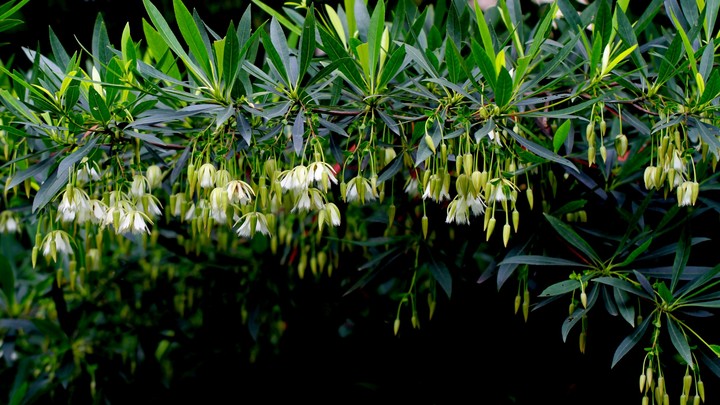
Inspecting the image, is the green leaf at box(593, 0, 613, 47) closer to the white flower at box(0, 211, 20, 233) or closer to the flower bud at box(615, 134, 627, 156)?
the flower bud at box(615, 134, 627, 156)

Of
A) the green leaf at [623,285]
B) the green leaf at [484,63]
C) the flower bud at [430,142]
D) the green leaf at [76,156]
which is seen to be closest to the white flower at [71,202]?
the green leaf at [76,156]

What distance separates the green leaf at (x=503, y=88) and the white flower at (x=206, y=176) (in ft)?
1.96

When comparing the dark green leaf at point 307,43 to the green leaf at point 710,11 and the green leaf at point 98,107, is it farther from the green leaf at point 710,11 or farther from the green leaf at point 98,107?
the green leaf at point 710,11

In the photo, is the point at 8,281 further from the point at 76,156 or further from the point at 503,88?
the point at 503,88

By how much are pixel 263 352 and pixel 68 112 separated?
1350 mm

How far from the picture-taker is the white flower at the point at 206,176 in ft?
4.55

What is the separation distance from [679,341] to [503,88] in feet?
2.13

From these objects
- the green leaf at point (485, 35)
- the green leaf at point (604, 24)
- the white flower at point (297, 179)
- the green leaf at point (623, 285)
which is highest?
the green leaf at point (604, 24)

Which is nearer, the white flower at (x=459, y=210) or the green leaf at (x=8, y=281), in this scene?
→ the white flower at (x=459, y=210)

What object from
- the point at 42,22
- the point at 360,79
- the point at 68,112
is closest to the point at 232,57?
the point at 360,79

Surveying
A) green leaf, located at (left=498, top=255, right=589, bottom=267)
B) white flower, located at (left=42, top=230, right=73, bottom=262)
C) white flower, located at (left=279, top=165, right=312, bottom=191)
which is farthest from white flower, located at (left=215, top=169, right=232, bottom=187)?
green leaf, located at (left=498, top=255, right=589, bottom=267)

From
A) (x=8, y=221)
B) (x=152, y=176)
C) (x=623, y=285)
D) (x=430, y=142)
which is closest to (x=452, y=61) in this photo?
(x=430, y=142)

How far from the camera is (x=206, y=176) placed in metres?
1.39

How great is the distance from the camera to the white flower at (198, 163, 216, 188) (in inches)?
54.6
